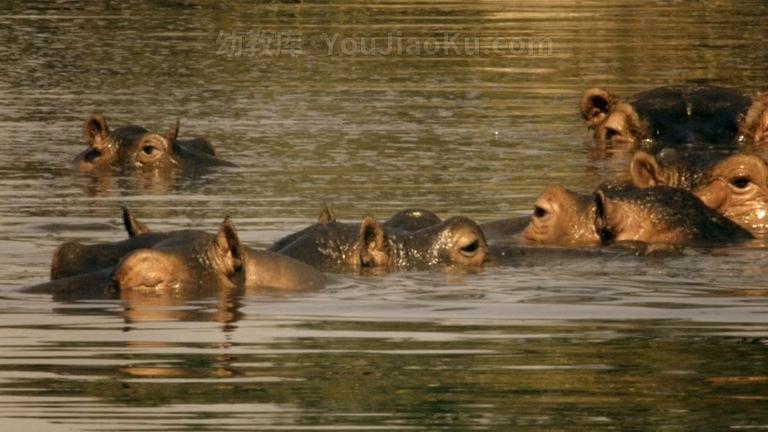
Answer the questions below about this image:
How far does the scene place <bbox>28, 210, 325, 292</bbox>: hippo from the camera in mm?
9797

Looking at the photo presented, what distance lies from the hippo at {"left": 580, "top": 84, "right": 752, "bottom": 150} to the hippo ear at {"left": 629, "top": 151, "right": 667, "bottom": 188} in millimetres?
5217

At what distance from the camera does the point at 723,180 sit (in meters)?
12.1

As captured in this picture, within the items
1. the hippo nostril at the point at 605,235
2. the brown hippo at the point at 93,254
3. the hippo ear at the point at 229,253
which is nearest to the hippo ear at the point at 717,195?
the hippo nostril at the point at 605,235

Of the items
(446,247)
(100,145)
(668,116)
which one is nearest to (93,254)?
(446,247)

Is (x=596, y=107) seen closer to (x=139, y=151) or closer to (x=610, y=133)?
(x=610, y=133)

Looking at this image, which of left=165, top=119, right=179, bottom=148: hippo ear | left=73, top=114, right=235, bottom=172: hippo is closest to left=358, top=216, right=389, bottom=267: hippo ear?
left=73, top=114, right=235, bottom=172: hippo

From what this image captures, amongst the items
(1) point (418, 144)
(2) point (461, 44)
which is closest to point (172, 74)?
(2) point (461, 44)

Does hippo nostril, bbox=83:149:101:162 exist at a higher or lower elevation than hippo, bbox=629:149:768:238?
lower

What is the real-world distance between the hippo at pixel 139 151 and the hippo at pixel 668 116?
11.1 feet

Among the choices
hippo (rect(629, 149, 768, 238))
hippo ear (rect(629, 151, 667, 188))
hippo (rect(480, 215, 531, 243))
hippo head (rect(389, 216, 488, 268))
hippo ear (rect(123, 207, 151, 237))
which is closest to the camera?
hippo ear (rect(123, 207, 151, 237))

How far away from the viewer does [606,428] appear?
700 cm

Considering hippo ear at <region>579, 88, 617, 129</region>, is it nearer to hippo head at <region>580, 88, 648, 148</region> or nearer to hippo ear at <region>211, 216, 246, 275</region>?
hippo head at <region>580, 88, 648, 148</region>

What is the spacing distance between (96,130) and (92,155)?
0.73ft

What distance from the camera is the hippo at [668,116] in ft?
57.9
